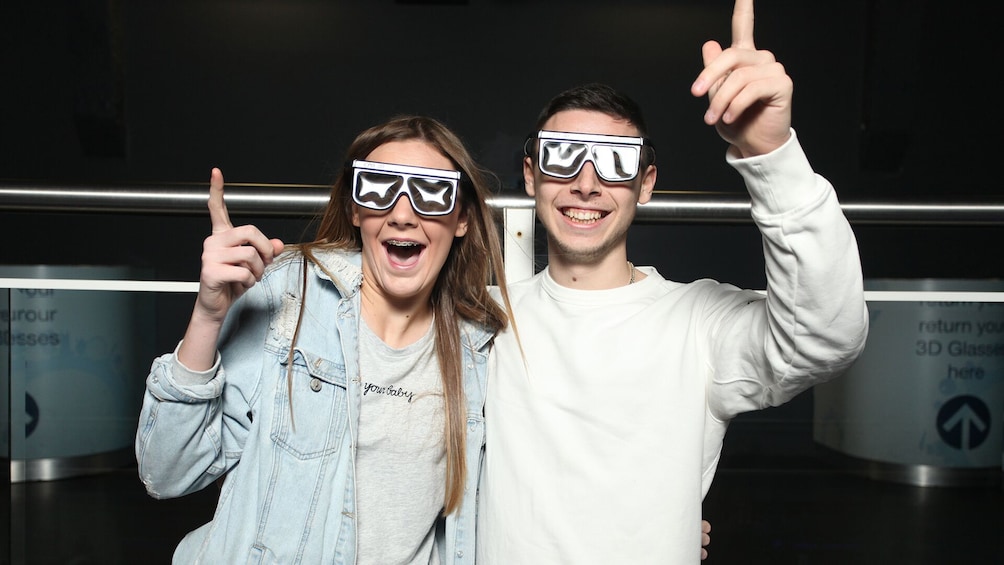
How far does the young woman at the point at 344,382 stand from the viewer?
1293mm

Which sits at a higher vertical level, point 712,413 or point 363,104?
point 363,104

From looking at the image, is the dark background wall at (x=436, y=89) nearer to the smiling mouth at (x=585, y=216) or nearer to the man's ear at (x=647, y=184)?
the man's ear at (x=647, y=184)

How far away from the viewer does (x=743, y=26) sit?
3.73 ft

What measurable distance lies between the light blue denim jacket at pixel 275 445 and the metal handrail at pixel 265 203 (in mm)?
335

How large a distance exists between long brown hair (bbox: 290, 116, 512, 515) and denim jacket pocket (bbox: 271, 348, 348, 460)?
0.37ft

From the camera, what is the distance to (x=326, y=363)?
57.0 inches

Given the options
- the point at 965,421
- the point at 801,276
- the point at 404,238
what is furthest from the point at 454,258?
the point at 965,421

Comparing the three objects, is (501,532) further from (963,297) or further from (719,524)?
(719,524)

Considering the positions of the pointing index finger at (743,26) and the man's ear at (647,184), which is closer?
the pointing index finger at (743,26)

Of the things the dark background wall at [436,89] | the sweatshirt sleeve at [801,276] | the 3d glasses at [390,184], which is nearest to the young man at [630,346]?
the sweatshirt sleeve at [801,276]

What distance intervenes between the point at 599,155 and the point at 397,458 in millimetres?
679

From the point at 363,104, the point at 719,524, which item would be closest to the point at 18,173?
the point at 363,104

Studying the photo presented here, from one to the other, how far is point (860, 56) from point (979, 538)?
3960 millimetres

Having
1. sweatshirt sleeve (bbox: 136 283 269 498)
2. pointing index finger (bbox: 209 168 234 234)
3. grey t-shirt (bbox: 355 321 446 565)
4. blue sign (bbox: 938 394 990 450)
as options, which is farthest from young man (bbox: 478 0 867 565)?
blue sign (bbox: 938 394 990 450)
